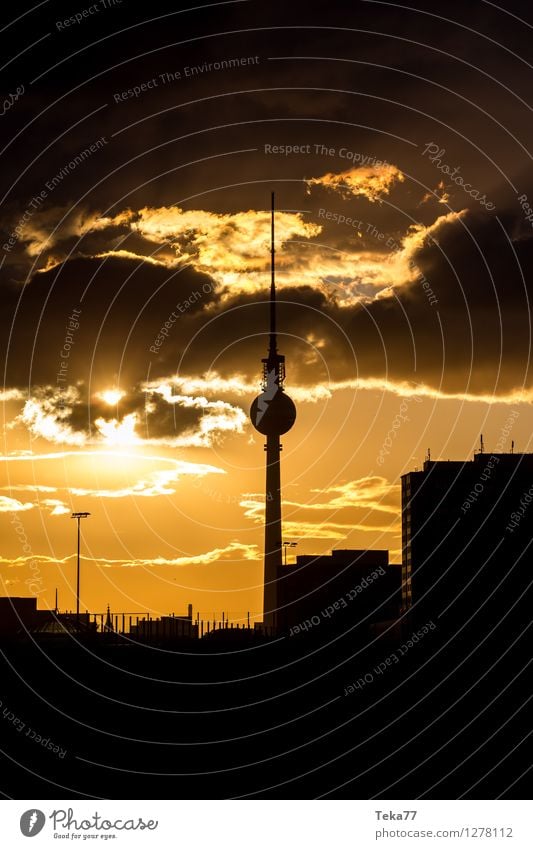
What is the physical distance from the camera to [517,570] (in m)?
141

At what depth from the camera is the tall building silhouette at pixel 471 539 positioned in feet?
456

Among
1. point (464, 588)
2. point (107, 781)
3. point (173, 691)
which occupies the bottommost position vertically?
point (107, 781)

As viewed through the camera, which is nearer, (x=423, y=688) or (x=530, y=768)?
(x=530, y=768)

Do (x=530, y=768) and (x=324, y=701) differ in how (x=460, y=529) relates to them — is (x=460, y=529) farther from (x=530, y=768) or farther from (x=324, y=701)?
(x=530, y=768)

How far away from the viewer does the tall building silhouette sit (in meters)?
139

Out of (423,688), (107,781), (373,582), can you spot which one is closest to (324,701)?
(423,688)

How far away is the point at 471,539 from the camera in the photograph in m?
145

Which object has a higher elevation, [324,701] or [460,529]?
[460,529]
